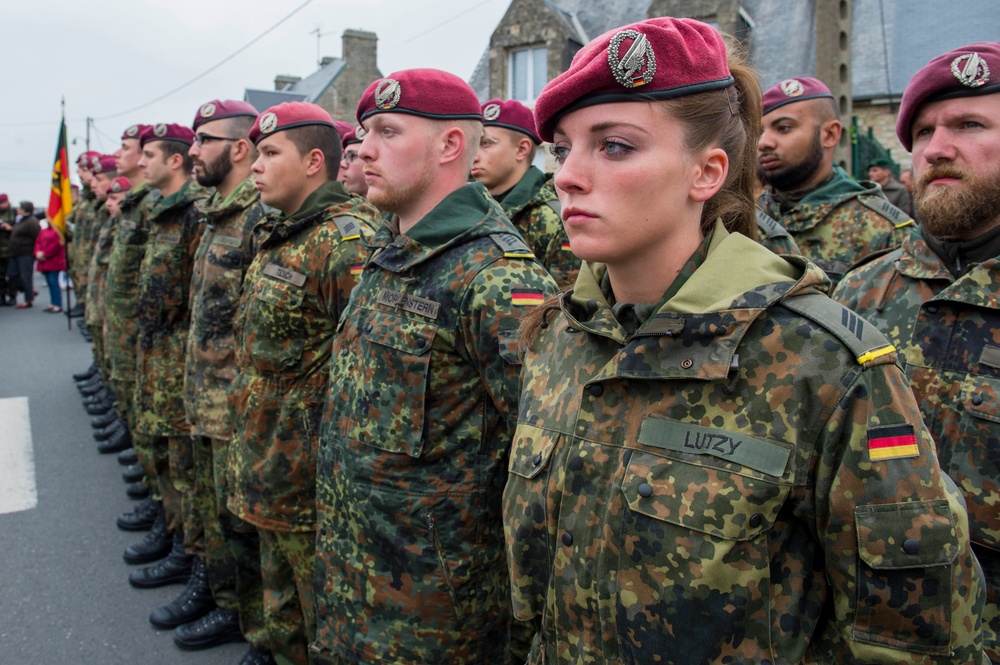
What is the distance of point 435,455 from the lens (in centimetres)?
237

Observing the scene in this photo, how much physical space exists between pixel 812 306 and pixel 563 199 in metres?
0.48

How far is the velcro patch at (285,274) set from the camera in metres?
3.09

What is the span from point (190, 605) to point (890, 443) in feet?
12.8

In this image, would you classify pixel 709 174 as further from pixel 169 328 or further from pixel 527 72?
pixel 527 72

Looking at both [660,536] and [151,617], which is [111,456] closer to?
[151,617]

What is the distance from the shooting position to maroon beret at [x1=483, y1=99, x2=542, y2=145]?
190 inches

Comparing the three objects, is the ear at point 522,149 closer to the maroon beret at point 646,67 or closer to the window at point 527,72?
the maroon beret at point 646,67

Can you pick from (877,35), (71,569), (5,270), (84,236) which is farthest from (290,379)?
(5,270)

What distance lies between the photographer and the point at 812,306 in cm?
134

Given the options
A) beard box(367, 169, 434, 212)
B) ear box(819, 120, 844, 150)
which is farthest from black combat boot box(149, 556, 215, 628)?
ear box(819, 120, 844, 150)

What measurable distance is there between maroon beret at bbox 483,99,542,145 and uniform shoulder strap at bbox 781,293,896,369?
3673 mm

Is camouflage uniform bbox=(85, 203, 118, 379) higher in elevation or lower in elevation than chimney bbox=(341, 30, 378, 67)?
lower

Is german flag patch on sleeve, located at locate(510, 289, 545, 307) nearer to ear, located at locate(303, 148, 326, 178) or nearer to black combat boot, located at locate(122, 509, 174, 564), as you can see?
ear, located at locate(303, 148, 326, 178)

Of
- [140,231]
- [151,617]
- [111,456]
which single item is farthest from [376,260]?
[111,456]
